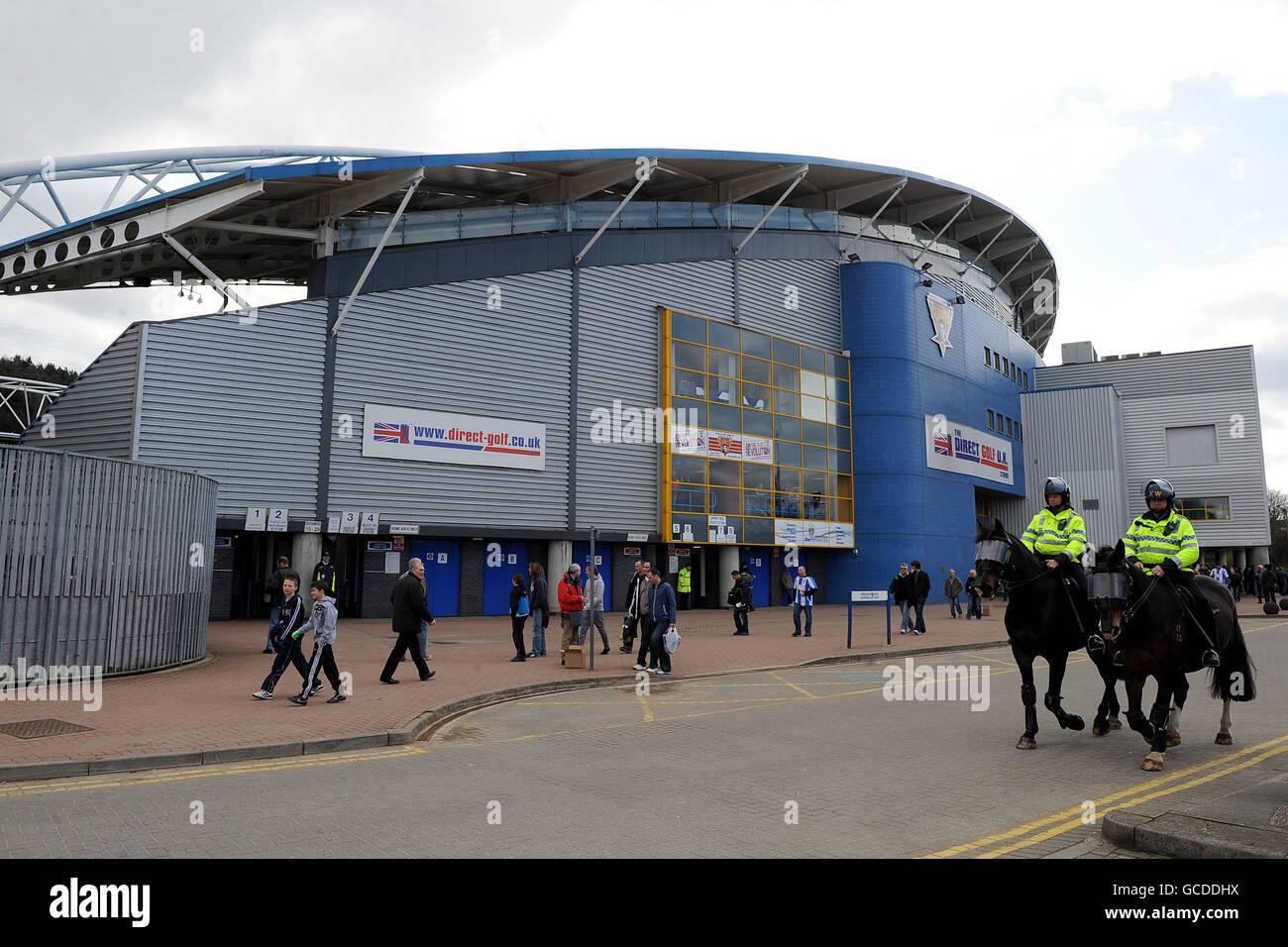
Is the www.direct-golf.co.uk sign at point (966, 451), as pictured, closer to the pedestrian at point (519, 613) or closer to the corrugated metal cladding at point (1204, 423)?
the corrugated metal cladding at point (1204, 423)

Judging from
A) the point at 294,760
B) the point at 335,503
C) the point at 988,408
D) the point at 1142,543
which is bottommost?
the point at 294,760

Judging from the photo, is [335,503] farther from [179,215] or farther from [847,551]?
[847,551]

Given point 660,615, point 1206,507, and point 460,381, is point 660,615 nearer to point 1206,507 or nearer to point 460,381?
point 460,381

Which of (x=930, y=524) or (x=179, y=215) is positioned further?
(x=930, y=524)

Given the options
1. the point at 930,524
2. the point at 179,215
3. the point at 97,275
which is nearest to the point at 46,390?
the point at 97,275

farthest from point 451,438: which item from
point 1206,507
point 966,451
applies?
point 1206,507

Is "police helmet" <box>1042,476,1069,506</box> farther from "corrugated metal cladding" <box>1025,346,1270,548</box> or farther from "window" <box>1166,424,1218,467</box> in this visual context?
"window" <box>1166,424,1218,467</box>

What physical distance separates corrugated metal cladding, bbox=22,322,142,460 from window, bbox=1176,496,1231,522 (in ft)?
162

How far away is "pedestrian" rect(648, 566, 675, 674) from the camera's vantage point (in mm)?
14750

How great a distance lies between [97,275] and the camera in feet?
109

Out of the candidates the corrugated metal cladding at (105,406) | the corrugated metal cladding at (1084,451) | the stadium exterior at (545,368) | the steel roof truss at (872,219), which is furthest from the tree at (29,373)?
the corrugated metal cladding at (1084,451)

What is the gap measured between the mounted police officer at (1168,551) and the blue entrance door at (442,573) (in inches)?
871
